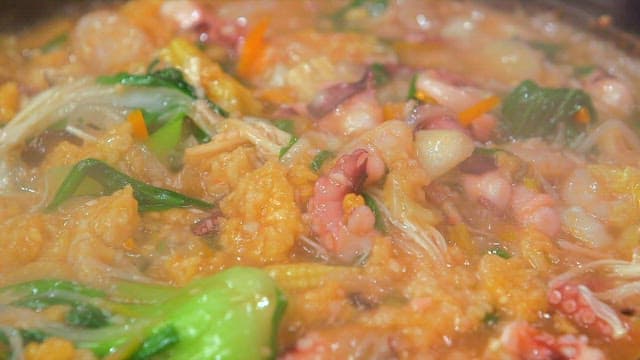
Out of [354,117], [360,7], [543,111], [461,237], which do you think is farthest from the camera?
[360,7]

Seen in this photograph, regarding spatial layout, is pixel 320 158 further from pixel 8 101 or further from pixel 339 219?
pixel 8 101

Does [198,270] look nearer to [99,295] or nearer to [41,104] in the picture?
[99,295]

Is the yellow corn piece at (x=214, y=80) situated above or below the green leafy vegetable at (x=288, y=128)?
above

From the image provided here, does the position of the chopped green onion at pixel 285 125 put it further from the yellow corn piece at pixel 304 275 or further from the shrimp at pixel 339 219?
the yellow corn piece at pixel 304 275

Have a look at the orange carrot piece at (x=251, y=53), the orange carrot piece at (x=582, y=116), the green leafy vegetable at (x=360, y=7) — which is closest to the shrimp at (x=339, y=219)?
the orange carrot piece at (x=251, y=53)

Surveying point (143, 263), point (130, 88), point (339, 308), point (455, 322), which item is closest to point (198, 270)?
point (143, 263)

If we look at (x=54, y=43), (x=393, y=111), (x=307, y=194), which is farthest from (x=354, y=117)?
(x=54, y=43)

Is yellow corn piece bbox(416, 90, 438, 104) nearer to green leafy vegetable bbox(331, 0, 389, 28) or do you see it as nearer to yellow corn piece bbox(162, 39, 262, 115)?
yellow corn piece bbox(162, 39, 262, 115)
